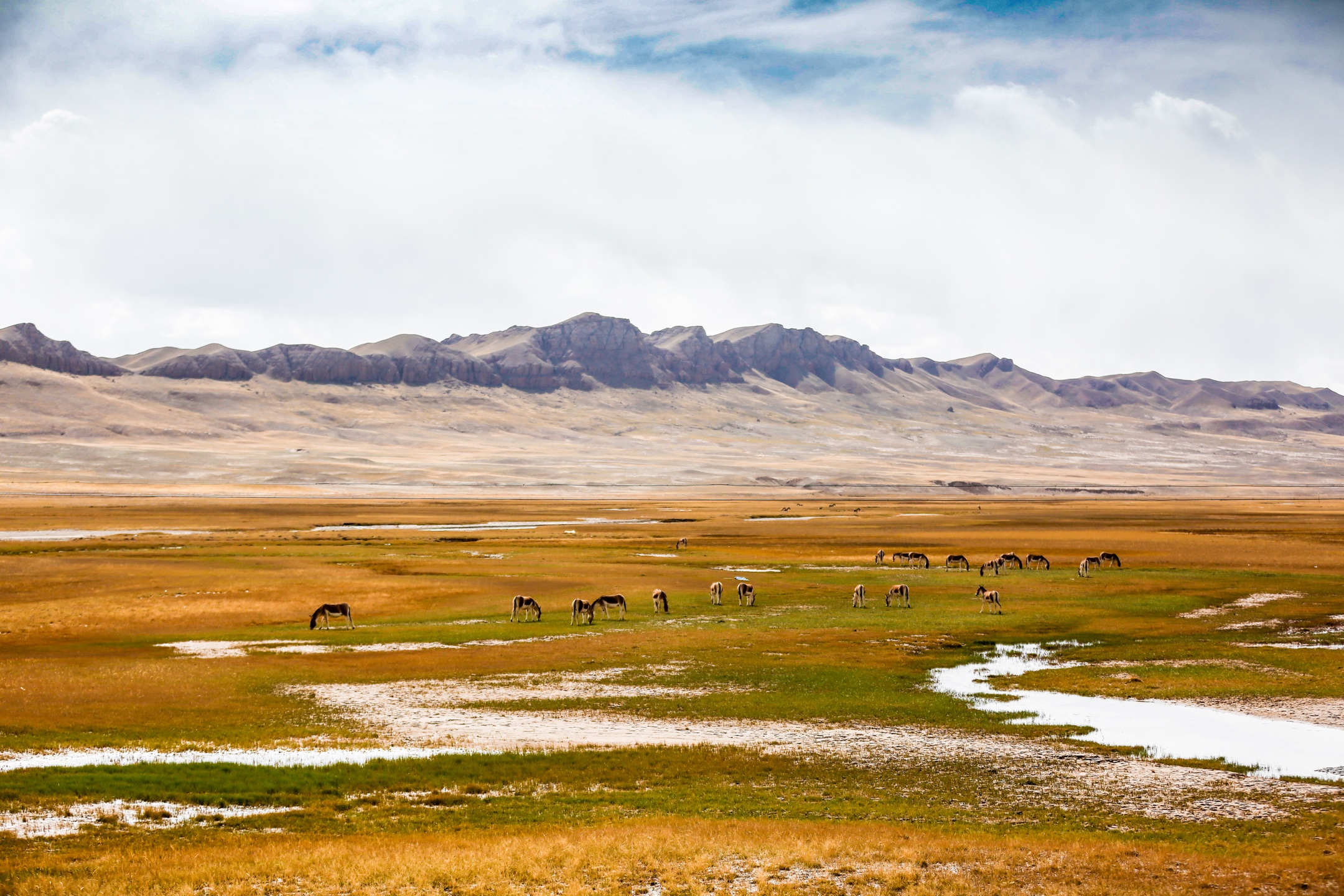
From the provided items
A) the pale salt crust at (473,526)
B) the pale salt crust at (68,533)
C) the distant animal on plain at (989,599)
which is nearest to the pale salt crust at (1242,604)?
the distant animal on plain at (989,599)

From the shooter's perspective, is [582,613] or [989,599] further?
[989,599]

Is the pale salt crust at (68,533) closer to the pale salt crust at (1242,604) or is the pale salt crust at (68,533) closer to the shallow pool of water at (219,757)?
the shallow pool of water at (219,757)

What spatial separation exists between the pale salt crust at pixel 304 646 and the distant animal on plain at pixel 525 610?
399cm

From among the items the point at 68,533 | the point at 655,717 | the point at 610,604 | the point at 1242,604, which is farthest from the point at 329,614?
the point at 68,533

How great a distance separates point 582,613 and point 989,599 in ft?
63.0

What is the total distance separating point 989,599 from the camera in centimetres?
4366

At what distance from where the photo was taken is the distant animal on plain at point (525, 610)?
40375mm

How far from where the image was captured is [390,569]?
58.9 meters

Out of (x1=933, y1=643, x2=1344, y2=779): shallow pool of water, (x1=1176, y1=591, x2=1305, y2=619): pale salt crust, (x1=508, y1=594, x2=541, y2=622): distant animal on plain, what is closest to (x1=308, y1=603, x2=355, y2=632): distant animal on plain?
(x1=508, y1=594, x2=541, y2=622): distant animal on plain

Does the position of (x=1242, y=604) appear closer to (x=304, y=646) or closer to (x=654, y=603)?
(x=654, y=603)

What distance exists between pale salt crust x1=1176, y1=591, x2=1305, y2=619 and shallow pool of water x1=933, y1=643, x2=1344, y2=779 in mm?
18033

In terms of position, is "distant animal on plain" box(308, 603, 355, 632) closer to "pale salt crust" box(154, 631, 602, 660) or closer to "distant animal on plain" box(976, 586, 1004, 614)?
"pale salt crust" box(154, 631, 602, 660)

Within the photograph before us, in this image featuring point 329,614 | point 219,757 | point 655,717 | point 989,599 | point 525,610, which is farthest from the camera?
point 989,599

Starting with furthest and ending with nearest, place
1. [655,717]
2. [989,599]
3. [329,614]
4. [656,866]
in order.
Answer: [989,599], [329,614], [655,717], [656,866]
